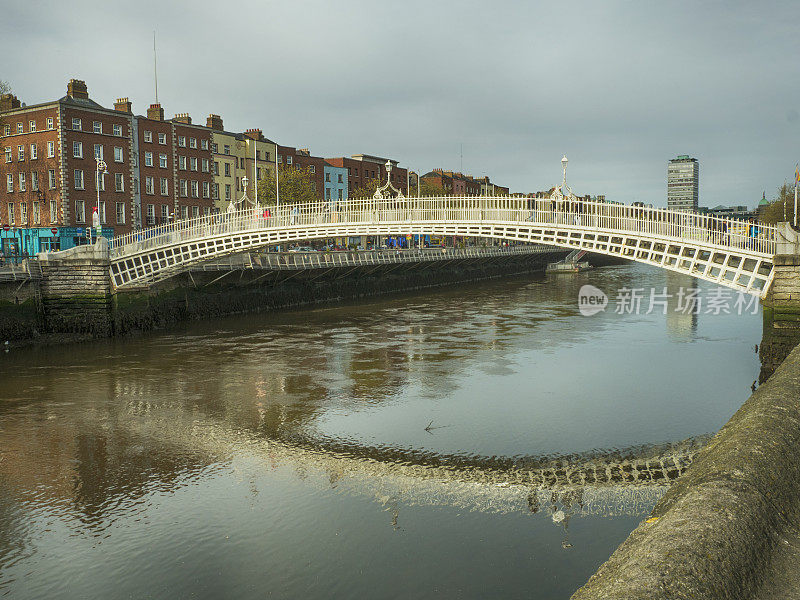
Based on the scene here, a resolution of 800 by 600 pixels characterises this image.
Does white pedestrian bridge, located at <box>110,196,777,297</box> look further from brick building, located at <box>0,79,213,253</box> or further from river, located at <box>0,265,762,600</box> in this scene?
brick building, located at <box>0,79,213,253</box>

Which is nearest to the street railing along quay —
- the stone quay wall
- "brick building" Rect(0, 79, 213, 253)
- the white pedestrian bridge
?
the stone quay wall

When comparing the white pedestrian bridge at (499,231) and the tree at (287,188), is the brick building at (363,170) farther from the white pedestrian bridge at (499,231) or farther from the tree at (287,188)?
the white pedestrian bridge at (499,231)

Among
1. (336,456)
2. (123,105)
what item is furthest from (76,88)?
(336,456)

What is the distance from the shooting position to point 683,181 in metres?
188

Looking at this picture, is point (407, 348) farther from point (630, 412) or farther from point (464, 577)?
point (464, 577)

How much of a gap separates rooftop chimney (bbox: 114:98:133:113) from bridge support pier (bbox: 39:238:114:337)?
74.0 feet

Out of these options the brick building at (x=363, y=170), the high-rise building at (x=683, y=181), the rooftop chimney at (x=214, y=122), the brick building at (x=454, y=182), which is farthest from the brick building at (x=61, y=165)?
the high-rise building at (x=683, y=181)

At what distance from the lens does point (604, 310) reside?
121 feet

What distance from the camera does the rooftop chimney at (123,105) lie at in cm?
4847

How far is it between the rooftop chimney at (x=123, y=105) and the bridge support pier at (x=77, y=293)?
22.6m

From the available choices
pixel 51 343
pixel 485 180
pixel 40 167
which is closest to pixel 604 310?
pixel 51 343

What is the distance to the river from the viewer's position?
8711 millimetres

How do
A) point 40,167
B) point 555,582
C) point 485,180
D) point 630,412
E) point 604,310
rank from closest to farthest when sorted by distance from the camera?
point 555,582 < point 630,412 < point 604,310 < point 40,167 < point 485,180

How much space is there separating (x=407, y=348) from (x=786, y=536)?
761 inches
